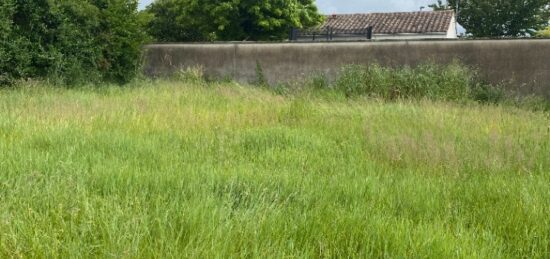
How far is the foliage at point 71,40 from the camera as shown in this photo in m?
10.6

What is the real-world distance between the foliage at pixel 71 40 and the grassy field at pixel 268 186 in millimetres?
4384

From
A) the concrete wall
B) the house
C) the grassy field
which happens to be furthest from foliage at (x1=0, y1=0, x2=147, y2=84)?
the house

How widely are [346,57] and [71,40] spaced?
7.33 meters

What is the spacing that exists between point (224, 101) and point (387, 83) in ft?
13.2

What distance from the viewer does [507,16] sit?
34625 millimetres

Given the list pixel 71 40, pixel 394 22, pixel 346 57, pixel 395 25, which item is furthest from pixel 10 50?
pixel 394 22

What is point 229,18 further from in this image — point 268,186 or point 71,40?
point 268,186

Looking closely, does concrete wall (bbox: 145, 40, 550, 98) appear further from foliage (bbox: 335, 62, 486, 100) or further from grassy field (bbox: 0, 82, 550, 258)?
grassy field (bbox: 0, 82, 550, 258)

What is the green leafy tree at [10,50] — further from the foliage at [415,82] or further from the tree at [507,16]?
the tree at [507,16]

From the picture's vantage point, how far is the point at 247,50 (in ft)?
46.8

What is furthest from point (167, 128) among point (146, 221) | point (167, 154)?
point (146, 221)

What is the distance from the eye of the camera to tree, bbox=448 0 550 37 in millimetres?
33938

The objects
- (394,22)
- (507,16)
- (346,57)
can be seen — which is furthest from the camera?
(507,16)

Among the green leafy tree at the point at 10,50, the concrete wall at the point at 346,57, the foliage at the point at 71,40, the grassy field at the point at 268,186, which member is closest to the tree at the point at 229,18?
the concrete wall at the point at 346,57
